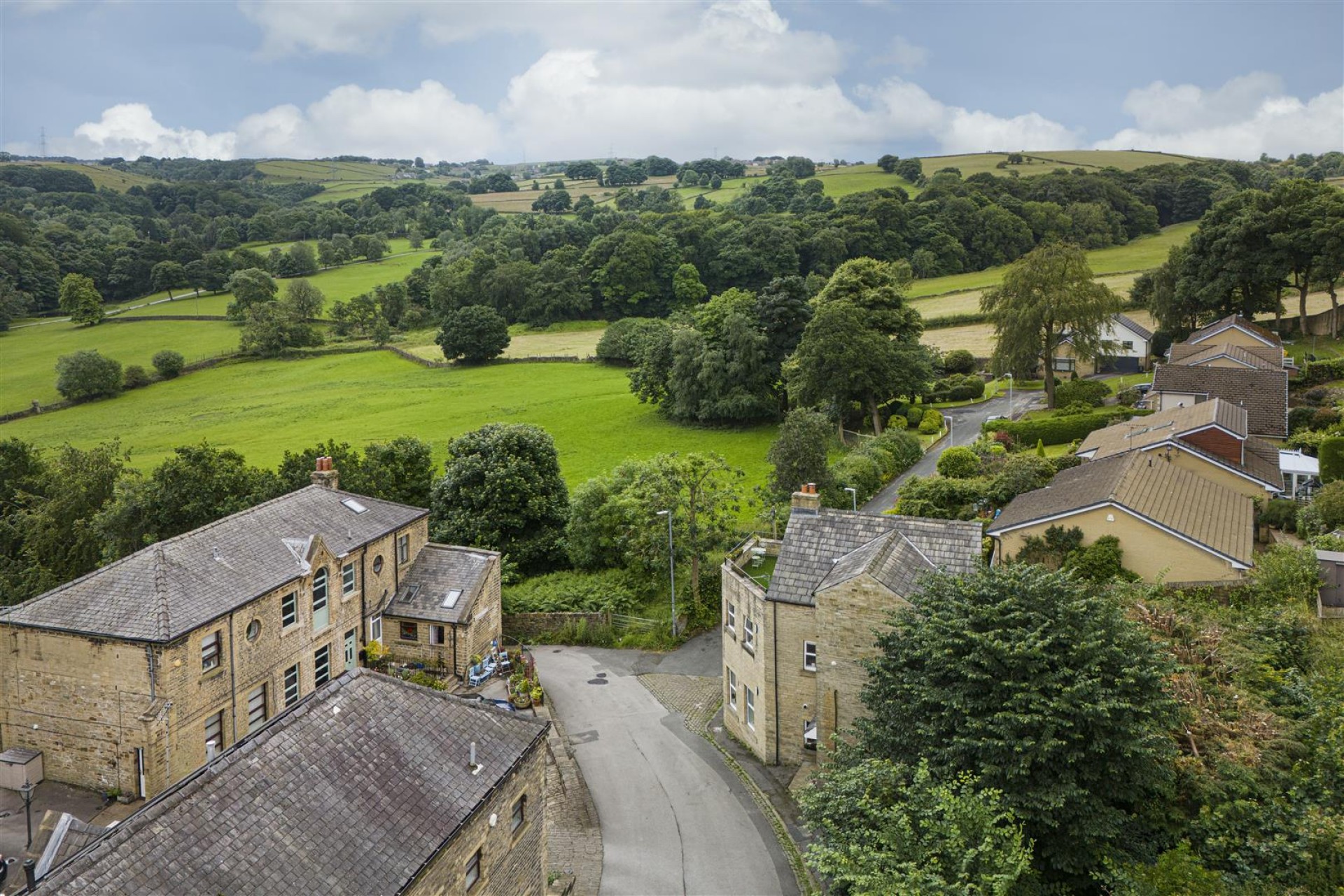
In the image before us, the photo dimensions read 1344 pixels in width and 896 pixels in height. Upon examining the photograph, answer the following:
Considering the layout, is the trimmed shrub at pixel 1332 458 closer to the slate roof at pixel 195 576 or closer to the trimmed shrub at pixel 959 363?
the trimmed shrub at pixel 959 363

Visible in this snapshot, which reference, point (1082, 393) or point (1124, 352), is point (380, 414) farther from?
point (1124, 352)

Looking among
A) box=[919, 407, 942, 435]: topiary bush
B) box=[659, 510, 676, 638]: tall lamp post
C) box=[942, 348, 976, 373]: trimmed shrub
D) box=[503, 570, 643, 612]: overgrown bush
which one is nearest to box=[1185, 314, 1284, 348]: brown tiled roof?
box=[942, 348, 976, 373]: trimmed shrub

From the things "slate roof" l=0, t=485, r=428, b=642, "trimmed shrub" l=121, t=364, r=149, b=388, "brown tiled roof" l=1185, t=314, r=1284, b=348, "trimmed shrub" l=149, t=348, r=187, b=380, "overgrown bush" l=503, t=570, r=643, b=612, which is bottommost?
"overgrown bush" l=503, t=570, r=643, b=612

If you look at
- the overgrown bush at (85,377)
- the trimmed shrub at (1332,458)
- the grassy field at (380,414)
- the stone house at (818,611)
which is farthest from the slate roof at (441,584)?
the overgrown bush at (85,377)

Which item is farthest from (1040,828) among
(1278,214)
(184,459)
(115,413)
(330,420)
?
(115,413)

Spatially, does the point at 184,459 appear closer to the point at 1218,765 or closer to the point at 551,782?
the point at 551,782

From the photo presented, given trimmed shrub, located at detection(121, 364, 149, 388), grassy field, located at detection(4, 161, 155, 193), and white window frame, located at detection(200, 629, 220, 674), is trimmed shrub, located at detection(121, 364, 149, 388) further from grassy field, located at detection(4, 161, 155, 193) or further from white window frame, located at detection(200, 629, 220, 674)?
grassy field, located at detection(4, 161, 155, 193)
